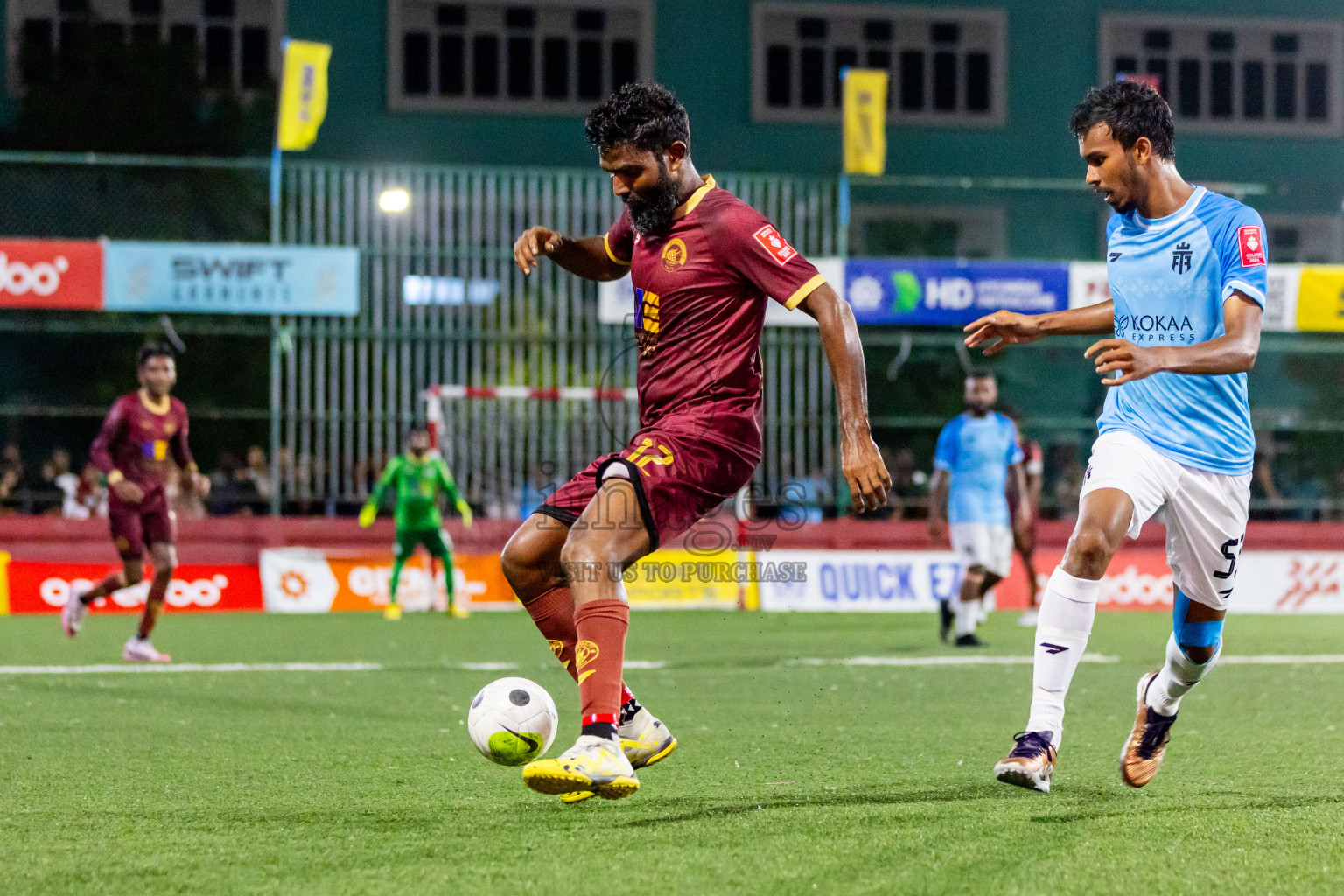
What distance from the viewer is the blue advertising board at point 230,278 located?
15.6 meters

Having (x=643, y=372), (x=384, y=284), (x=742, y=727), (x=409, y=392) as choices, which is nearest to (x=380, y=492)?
(x=409, y=392)

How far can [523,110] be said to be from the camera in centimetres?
2772

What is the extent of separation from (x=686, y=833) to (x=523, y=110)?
24814 millimetres

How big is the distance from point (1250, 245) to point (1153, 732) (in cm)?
162

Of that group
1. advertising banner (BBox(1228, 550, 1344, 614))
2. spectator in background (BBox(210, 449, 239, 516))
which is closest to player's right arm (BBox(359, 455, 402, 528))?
spectator in background (BBox(210, 449, 239, 516))

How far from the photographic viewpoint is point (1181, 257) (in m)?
4.86

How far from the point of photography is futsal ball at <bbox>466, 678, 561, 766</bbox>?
15.6 feet

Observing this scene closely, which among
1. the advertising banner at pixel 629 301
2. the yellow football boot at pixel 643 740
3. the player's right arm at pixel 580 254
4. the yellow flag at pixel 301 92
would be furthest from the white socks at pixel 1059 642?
Result: the yellow flag at pixel 301 92

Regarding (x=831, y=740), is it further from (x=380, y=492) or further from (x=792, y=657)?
(x=380, y=492)

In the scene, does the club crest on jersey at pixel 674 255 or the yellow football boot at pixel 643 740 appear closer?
the club crest on jersey at pixel 674 255

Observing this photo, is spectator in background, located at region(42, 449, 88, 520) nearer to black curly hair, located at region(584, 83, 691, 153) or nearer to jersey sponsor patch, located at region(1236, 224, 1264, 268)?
black curly hair, located at region(584, 83, 691, 153)

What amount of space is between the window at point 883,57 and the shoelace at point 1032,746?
24.7 meters

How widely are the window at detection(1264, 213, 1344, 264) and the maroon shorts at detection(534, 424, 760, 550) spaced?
83.5ft

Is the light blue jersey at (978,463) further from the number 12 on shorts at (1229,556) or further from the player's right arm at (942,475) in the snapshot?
the number 12 on shorts at (1229,556)
